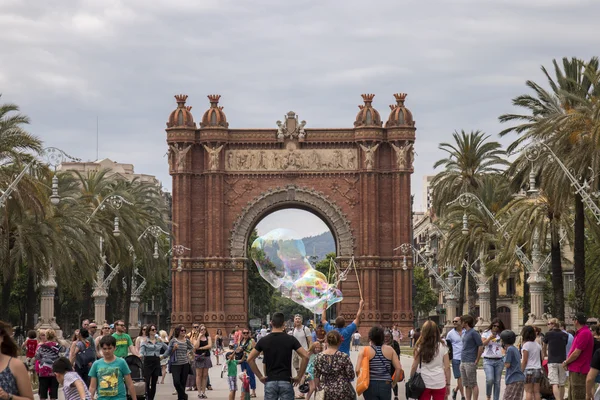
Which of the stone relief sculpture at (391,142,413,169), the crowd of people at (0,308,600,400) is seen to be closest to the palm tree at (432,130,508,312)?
the stone relief sculpture at (391,142,413,169)

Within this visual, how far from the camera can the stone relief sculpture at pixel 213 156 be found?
76.4 m

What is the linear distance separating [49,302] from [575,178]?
81.5ft

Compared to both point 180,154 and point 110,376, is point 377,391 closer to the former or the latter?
point 110,376

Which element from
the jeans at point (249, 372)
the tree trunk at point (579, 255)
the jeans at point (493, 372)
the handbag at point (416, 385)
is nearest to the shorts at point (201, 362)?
the jeans at point (249, 372)

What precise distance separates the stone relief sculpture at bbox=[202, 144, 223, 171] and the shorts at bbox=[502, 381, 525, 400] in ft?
184

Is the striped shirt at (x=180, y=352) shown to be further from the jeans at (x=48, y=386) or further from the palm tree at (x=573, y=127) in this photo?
the palm tree at (x=573, y=127)

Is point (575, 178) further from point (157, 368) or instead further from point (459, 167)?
point (459, 167)

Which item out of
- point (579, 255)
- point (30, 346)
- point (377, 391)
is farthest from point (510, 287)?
point (377, 391)

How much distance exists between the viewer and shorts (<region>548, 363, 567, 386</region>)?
2355 centimetres

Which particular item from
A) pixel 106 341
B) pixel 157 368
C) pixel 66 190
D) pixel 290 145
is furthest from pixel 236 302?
pixel 106 341

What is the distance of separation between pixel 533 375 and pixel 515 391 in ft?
3.40

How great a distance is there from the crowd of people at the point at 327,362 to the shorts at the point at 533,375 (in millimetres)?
18

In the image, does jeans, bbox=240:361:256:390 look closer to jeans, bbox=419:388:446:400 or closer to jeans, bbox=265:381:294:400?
jeans, bbox=265:381:294:400

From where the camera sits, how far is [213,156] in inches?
3007
